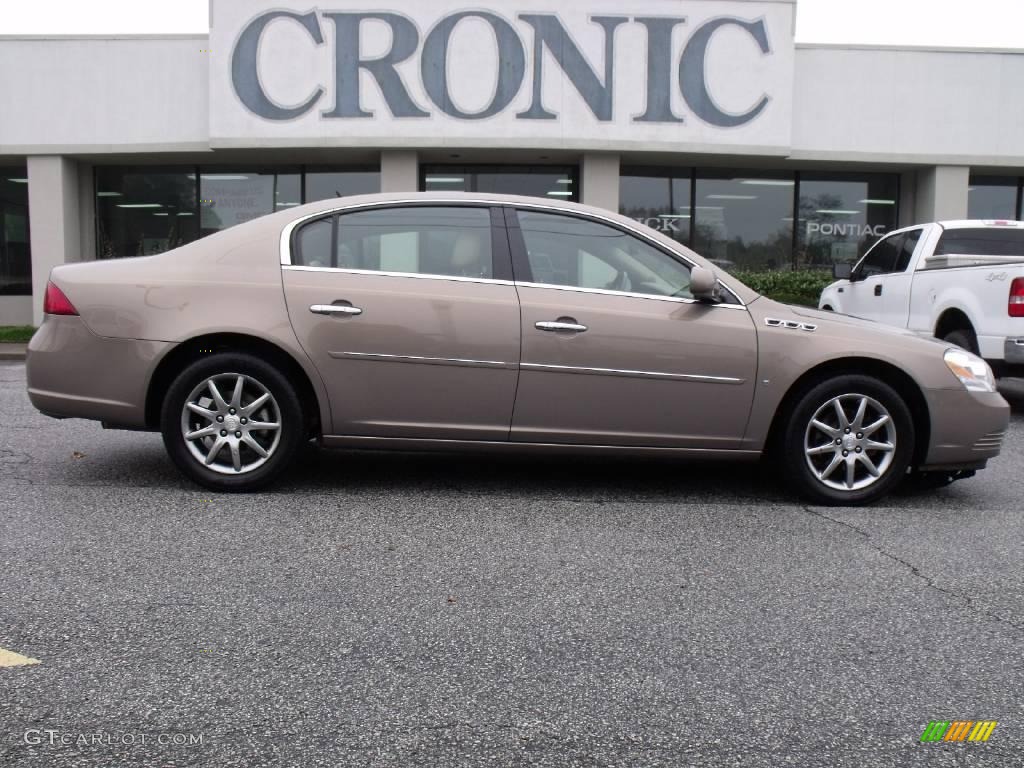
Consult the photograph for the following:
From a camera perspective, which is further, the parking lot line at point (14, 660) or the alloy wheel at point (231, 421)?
the alloy wheel at point (231, 421)

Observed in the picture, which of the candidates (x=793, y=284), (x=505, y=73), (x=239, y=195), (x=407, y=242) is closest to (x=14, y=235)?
(x=239, y=195)

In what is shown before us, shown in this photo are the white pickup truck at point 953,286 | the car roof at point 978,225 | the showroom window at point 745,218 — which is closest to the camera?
the white pickup truck at point 953,286

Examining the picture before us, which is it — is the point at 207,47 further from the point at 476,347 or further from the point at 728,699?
the point at 728,699

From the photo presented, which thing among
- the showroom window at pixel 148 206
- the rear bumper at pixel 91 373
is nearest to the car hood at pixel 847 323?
the rear bumper at pixel 91 373

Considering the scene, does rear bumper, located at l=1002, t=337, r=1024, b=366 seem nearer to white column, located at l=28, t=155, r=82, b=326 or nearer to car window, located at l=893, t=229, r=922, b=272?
car window, located at l=893, t=229, r=922, b=272

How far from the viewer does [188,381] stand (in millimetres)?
4777

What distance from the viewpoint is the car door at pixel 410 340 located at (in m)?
4.79

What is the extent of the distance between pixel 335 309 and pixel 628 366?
5.15 ft

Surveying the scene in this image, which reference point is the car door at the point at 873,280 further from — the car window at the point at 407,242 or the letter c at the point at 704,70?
the car window at the point at 407,242

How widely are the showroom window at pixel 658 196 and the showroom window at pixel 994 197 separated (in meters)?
5.52

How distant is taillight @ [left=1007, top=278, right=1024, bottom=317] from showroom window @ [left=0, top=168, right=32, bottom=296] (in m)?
17.6

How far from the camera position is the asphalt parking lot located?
2.39m

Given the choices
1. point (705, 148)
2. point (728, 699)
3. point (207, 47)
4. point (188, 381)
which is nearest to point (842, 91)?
point (705, 148)

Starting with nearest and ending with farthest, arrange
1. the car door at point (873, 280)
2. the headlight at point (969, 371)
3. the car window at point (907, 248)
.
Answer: the headlight at point (969, 371) < the car window at point (907, 248) < the car door at point (873, 280)
